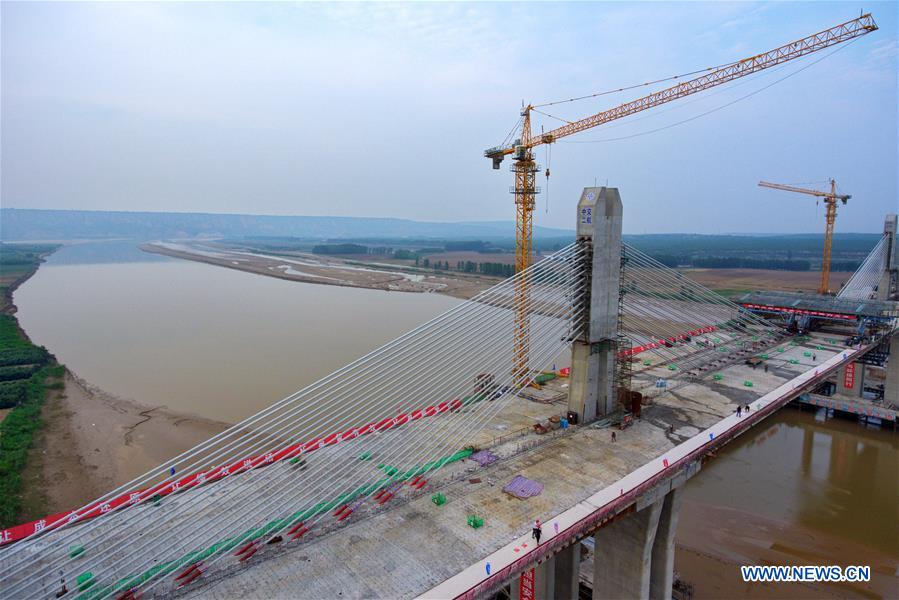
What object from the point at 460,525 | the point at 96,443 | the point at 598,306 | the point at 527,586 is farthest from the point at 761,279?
the point at 96,443

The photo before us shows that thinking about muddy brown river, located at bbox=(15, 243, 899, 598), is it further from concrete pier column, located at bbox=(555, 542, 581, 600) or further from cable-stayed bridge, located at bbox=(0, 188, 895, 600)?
Result: cable-stayed bridge, located at bbox=(0, 188, 895, 600)

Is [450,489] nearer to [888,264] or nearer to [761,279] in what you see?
[888,264]

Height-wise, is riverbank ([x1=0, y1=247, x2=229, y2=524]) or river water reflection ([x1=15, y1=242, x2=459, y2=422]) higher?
river water reflection ([x1=15, y1=242, x2=459, y2=422])

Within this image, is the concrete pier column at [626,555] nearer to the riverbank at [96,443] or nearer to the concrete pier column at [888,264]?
the riverbank at [96,443]

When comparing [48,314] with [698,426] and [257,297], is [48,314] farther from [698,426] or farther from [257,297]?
[698,426]

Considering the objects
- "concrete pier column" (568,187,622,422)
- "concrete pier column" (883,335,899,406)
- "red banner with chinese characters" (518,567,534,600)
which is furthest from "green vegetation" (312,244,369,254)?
"red banner with chinese characters" (518,567,534,600)

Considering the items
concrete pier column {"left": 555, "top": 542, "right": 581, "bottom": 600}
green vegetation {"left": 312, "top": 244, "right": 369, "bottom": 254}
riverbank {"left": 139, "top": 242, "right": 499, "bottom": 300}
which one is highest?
green vegetation {"left": 312, "top": 244, "right": 369, "bottom": 254}
